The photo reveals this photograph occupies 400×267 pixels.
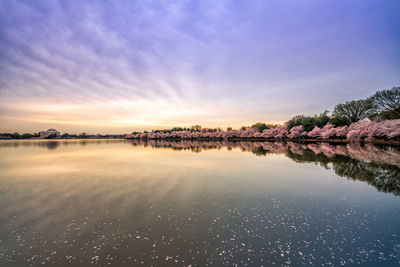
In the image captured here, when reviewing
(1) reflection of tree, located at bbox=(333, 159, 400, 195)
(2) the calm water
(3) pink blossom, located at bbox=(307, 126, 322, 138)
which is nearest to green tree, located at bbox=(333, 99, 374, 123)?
(3) pink blossom, located at bbox=(307, 126, 322, 138)

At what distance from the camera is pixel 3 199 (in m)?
10.7

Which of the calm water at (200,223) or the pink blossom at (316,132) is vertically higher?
the pink blossom at (316,132)

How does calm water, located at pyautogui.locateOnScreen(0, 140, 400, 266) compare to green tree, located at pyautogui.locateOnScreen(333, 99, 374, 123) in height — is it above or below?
below

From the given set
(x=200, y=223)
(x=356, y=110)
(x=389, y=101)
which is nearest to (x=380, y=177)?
(x=200, y=223)

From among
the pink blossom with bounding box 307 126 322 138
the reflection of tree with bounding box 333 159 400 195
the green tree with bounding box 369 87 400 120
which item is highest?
the green tree with bounding box 369 87 400 120

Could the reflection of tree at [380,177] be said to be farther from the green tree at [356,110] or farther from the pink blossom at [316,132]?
the green tree at [356,110]

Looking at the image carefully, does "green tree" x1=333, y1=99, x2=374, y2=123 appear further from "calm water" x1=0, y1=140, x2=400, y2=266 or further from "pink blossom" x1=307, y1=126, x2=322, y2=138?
"calm water" x1=0, y1=140, x2=400, y2=266

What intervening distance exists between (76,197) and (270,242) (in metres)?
10.9

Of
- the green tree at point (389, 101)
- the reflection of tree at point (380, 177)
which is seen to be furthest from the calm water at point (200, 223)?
the green tree at point (389, 101)

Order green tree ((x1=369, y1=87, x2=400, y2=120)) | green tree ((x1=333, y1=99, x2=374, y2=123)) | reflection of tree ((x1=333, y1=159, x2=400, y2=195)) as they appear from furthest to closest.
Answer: green tree ((x1=333, y1=99, x2=374, y2=123)) → green tree ((x1=369, y1=87, x2=400, y2=120)) → reflection of tree ((x1=333, y1=159, x2=400, y2=195))

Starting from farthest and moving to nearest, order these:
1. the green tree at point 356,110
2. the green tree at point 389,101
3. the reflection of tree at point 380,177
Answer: the green tree at point 356,110 → the green tree at point 389,101 → the reflection of tree at point 380,177

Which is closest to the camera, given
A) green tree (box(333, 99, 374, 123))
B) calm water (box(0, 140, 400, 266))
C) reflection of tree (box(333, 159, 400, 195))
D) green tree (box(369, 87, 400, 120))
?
calm water (box(0, 140, 400, 266))

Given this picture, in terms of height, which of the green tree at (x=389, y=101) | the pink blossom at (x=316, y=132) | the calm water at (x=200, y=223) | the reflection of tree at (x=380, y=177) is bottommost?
the reflection of tree at (x=380, y=177)

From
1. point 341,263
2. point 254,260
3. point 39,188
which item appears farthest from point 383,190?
point 39,188
